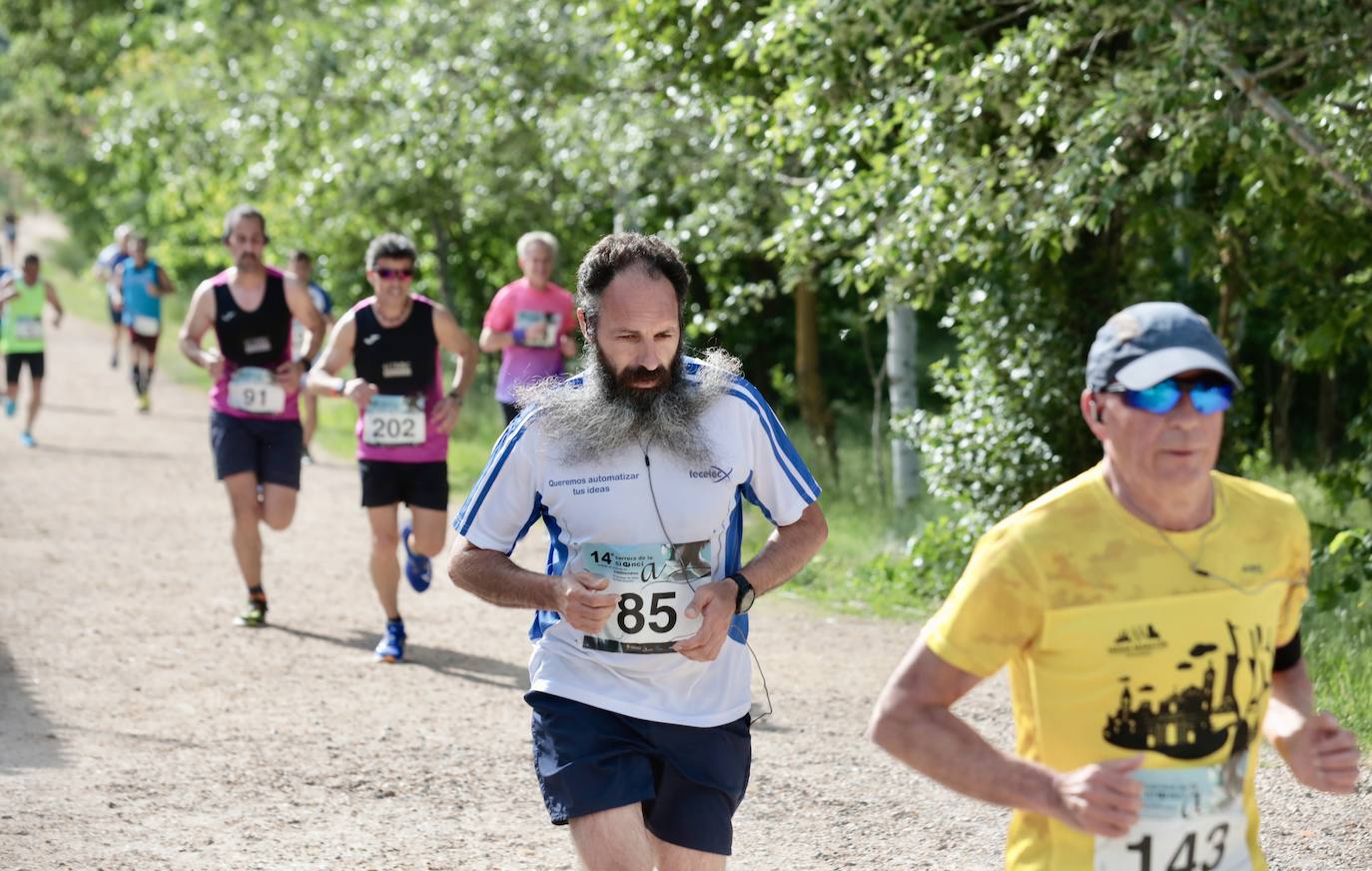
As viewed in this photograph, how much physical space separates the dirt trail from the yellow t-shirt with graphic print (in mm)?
3188

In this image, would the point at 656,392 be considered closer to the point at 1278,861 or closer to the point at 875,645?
the point at 1278,861

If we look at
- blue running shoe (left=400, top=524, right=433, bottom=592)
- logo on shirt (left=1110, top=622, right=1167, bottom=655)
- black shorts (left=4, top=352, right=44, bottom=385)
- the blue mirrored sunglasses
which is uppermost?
the blue mirrored sunglasses

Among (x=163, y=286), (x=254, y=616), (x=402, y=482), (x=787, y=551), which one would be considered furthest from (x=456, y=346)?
(x=163, y=286)

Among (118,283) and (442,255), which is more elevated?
(442,255)

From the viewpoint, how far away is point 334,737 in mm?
7715

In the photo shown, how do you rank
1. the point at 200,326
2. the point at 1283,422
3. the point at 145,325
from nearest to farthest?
the point at 200,326 < the point at 1283,422 < the point at 145,325

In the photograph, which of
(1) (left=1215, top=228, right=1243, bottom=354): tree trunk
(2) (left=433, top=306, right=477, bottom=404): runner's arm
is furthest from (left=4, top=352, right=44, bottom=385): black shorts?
(1) (left=1215, top=228, right=1243, bottom=354): tree trunk

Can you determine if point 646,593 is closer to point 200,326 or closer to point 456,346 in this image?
point 456,346

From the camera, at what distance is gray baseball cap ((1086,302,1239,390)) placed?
9.25 ft

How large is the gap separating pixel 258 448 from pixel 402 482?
1123 mm

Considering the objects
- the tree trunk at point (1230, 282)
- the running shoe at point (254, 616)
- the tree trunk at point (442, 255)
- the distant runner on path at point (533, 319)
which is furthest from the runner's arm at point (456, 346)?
the tree trunk at point (442, 255)

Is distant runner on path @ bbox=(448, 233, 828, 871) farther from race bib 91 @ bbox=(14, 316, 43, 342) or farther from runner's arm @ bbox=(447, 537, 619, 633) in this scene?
race bib 91 @ bbox=(14, 316, 43, 342)

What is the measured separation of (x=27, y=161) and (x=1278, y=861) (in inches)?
1609

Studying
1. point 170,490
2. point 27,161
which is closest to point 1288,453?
point 170,490
